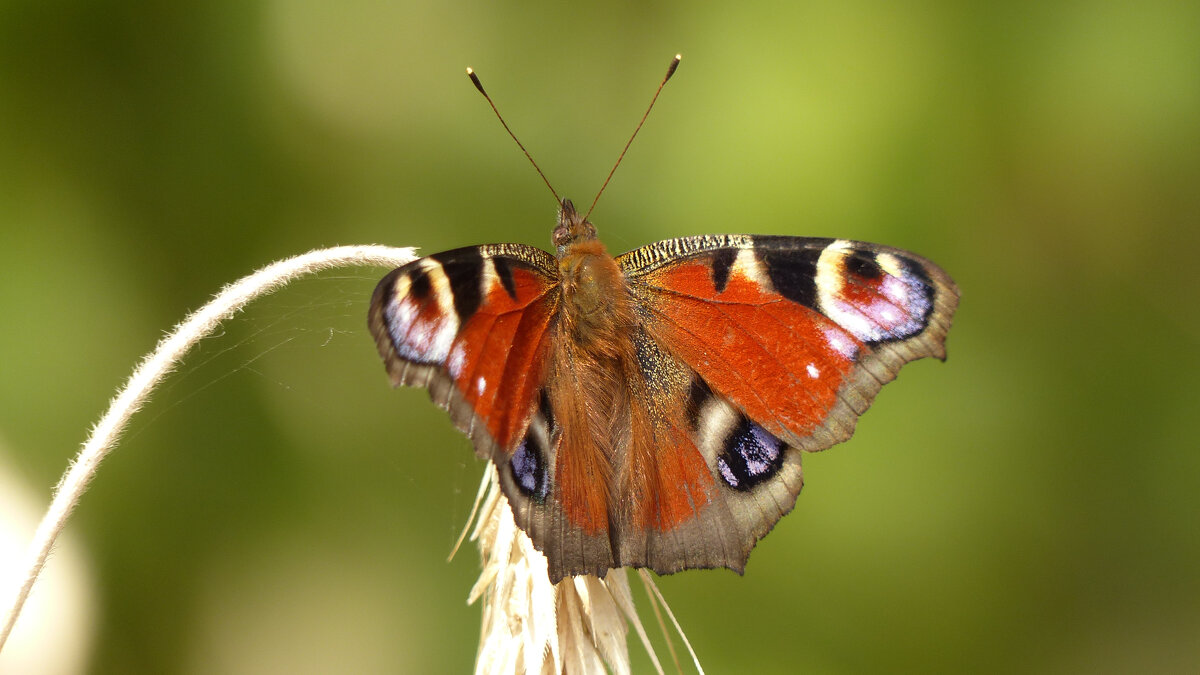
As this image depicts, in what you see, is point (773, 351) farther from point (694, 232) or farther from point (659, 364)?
point (694, 232)

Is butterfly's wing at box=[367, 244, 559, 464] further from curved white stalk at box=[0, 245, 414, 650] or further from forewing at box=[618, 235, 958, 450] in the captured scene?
forewing at box=[618, 235, 958, 450]

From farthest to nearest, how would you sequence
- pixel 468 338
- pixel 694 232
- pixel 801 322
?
1. pixel 694 232
2. pixel 801 322
3. pixel 468 338

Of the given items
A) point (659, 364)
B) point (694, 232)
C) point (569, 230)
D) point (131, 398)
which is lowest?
point (131, 398)

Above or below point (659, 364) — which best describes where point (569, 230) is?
above

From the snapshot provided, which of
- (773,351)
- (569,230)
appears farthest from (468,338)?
(773,351)

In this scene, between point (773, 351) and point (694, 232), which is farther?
point (694, 232)

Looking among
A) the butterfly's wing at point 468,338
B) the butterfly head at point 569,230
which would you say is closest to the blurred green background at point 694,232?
the butterfly head at point 569,230

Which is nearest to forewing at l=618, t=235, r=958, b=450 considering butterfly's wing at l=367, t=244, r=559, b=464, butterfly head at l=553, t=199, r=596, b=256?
butterfly head at l=553, t=199, r=596, b=256
